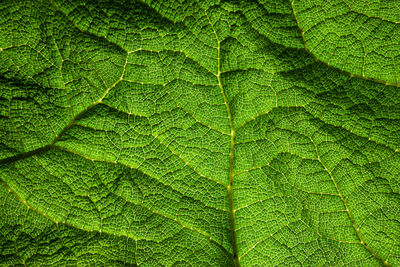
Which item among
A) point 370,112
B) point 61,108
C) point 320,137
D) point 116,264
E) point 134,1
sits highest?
point 134,1

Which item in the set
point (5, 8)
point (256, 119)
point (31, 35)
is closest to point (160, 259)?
point (256, 119)

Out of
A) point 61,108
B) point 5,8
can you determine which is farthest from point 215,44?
point 5,8

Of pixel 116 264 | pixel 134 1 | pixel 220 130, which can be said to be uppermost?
pixel 134 1

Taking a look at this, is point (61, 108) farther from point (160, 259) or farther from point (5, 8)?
point (160, 259)

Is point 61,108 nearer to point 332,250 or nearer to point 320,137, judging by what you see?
point 320,137

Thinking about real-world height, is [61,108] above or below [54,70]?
below

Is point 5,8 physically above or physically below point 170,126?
above
